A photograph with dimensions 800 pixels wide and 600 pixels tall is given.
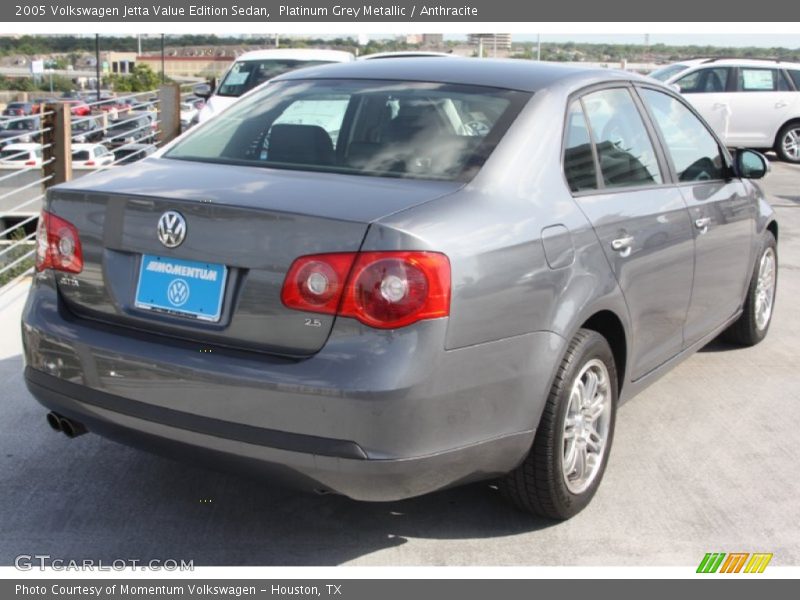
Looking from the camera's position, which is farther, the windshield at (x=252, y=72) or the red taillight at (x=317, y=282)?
the windshield at (x=252, y=72)

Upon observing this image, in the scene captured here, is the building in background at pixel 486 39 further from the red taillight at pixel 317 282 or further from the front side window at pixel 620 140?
the red taillight at pixel 317 282

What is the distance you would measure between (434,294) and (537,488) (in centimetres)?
100

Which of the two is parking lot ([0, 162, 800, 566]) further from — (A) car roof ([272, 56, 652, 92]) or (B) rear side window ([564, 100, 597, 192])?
(A) car roof ([272, 56, 652, 92])

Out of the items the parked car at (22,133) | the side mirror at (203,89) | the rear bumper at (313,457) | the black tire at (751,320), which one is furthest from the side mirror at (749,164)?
the side mirror at (203,89)

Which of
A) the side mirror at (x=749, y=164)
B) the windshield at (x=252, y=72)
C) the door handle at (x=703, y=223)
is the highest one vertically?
the windshield at (x=252, y=72)

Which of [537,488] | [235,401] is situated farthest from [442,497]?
[235,401]

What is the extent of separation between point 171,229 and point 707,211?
276 centimetres

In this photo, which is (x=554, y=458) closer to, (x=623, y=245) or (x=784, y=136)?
(x=623, y=245)

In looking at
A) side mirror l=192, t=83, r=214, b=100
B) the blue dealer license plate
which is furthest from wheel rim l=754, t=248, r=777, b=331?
side mirror l=192, t=83, r=214, b=100

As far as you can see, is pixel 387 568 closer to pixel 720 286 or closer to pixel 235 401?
pixel 235 401

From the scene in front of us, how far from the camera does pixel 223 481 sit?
426 centimetres

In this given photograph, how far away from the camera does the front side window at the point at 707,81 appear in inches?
733

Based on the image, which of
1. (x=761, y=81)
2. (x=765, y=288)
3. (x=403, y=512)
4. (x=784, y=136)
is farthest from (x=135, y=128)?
(x=403, y=512)

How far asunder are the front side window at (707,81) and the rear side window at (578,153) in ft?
50.5
